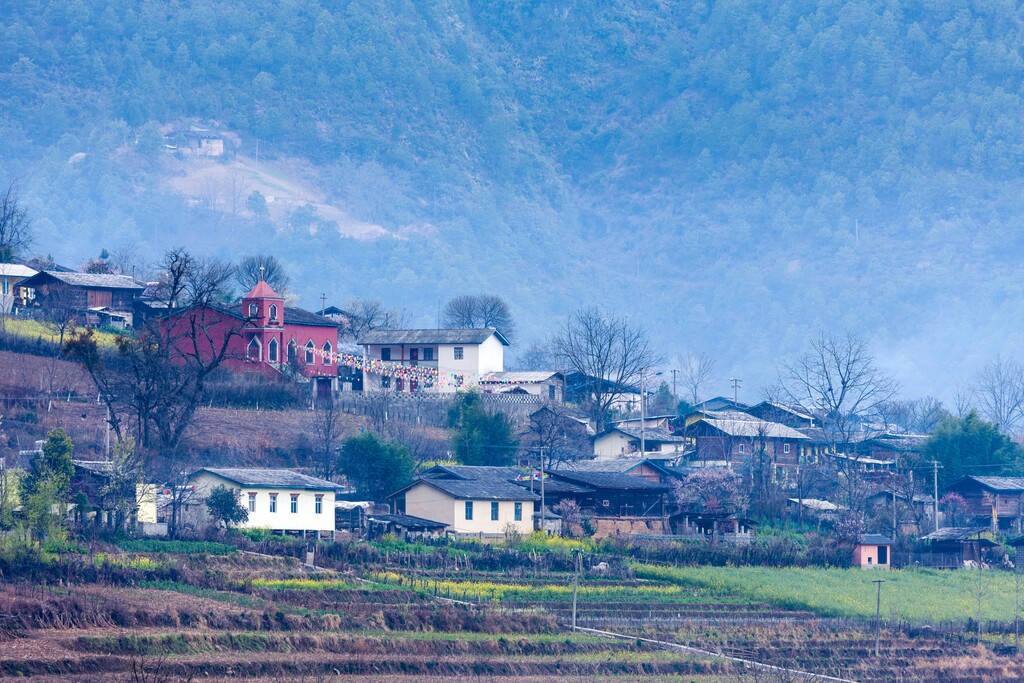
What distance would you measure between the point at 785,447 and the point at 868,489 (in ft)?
30.4

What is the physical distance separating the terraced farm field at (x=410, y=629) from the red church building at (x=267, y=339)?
31.9 meters

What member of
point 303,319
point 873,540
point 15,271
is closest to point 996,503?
point 873,540

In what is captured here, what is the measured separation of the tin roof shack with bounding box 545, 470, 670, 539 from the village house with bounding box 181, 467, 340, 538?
1320 cm

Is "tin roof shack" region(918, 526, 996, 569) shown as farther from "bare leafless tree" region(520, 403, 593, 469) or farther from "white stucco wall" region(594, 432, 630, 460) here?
"white stucco wall" region(594, 432, 630, 460)

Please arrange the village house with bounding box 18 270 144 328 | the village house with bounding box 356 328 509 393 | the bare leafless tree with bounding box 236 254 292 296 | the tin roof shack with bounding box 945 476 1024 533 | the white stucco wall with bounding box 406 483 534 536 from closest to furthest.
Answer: the white stucco wall with bounding box 406 483 534 536 < the tin roof shack with bounding box 945 476 1024 533 < the village house with bounding box 18 270 144 328 < the village house with bounding box 356 328 509 393 < the bare leafless tree with bounding box 236 254 292 296

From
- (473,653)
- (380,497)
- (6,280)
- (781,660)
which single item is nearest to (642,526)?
(380,497)

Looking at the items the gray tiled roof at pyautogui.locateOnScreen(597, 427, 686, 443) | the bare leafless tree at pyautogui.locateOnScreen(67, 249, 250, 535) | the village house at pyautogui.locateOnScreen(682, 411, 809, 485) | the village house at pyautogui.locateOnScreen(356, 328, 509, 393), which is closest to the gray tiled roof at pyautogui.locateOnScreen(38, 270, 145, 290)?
the bare leafless tree at pyautogui.locateOnScreen(67, 249, 250, 535)

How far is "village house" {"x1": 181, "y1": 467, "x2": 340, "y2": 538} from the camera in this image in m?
67.2

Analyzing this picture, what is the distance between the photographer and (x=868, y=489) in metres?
94.4

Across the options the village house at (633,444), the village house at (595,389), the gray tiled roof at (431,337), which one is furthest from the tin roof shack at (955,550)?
the gray tiled roof at (431,337)

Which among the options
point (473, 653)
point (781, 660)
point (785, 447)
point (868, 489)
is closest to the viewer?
point (473, 653)

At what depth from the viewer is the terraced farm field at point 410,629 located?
4384 cm

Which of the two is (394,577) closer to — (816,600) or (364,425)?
(816,600)

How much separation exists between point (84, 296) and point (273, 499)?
33.7m
